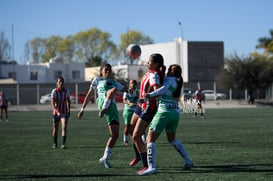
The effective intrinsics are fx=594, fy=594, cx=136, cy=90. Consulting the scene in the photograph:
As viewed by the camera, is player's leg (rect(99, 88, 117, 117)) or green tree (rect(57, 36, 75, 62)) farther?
green tree (rect(57, 36, 75, 62))

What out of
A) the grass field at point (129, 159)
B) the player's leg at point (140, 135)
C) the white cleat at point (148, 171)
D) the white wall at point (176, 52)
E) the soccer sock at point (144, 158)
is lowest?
the grass field at point (129, 159)

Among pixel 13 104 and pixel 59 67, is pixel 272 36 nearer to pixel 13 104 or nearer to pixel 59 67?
pixel 59 67

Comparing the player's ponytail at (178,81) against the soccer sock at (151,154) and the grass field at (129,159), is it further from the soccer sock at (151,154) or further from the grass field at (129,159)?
the grass field at (129,159)

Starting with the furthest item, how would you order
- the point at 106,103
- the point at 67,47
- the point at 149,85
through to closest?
the point at 67,47, the point at 106,103, the point at 149,85

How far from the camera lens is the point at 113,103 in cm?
1280

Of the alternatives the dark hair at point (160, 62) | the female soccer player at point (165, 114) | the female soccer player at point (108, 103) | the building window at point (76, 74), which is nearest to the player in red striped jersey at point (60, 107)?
the female soccer player at point (108, 103)

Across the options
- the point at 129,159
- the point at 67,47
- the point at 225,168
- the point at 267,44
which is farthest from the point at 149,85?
the point at 67,47

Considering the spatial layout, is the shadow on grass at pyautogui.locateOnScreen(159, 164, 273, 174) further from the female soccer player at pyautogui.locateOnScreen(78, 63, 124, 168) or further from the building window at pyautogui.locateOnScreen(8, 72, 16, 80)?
the building window at pyautogui.locateOnScreen(8, 72, 16, 80)

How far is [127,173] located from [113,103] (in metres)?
1.74

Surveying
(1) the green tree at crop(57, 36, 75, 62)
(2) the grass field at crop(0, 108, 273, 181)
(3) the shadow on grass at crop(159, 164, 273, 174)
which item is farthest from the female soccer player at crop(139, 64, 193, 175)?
(1) the green tree at crop(57, 36, 75, 62)

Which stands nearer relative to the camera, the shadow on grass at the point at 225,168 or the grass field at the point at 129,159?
the grass field at the point at 129,159

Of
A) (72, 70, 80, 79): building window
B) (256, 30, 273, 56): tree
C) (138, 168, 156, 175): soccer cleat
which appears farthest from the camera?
(72, 70, 80, 79): building window

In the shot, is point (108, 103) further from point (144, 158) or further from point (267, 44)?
point (267, 44)

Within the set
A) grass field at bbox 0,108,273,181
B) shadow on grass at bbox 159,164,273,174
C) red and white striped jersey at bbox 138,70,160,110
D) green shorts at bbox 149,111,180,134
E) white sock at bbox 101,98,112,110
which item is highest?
red and white striped jersey at bbox 138,70,160,110
